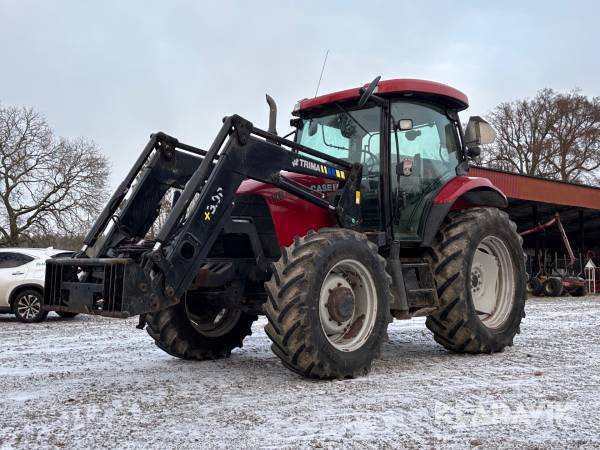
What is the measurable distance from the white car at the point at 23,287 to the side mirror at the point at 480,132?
8760 millimetres

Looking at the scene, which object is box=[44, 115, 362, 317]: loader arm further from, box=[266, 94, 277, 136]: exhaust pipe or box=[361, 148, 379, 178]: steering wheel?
box=[266, 94, 277, 136]: exhaust pipe

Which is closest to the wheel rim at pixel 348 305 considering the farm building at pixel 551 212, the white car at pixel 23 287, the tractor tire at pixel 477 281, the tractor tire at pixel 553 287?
the tractor tire at pixel 477 281

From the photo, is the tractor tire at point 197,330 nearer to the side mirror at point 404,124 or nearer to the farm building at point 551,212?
the side mirror at point 404,124

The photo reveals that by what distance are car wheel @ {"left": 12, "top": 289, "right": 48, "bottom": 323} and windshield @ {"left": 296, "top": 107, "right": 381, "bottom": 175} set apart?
837 cm

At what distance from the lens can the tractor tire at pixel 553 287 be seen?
2112 cm

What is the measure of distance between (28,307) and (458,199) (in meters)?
9.38

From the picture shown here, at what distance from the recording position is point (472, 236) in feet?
21.6

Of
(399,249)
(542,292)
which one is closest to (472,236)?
(399,249)

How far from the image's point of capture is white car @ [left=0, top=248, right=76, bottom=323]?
42.1 feet

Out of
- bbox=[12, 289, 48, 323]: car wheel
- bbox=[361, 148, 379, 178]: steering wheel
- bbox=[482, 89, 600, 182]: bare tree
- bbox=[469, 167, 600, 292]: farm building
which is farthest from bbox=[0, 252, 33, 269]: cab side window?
bbox=[482, 89, 600, 182]: bare tree

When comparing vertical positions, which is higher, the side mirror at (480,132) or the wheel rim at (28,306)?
the side mirror at (480,132)

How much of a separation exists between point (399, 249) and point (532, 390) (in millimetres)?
1978

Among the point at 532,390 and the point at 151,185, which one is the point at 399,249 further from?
the point at 151,185

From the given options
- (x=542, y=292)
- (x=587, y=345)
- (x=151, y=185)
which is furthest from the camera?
(x=542, y=292)
